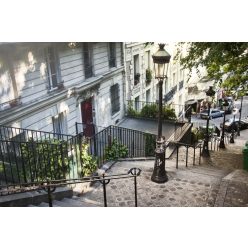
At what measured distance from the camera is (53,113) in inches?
193

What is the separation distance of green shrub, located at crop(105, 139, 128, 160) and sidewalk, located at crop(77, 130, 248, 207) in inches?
7.9

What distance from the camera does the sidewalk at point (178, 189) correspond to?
4.06 metres

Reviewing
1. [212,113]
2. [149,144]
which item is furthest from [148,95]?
[212,113]

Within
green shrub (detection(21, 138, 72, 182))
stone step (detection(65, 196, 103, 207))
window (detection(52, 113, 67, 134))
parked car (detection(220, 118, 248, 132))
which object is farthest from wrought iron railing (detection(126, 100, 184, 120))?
parked car (detection(220, 118, 248, 132))

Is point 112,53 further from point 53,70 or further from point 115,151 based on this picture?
point 115,151

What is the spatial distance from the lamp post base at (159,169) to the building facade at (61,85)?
1.19 metres

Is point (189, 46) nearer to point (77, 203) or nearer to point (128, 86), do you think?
point (128, 86)

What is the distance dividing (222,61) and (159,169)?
1.88 metres

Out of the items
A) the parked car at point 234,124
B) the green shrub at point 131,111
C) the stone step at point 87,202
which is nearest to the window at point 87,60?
the green shrub at point 131,111

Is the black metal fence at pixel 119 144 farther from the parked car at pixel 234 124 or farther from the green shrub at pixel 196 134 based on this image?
the parked car at pixel 234 124

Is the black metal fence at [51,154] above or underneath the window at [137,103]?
underneath
